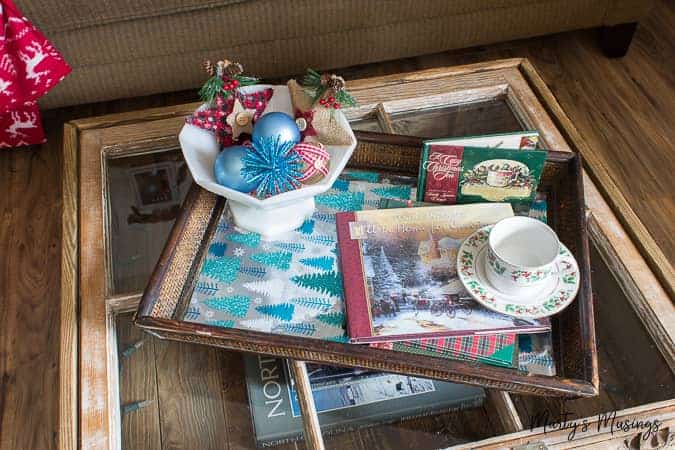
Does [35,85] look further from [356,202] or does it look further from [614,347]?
[614,347]

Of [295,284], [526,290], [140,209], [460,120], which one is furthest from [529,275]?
[140,209]

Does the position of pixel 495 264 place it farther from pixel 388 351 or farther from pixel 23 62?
pixel 23 62

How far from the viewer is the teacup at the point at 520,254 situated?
0.70m

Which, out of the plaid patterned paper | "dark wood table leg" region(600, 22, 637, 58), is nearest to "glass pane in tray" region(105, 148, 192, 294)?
the plaid patterned paper

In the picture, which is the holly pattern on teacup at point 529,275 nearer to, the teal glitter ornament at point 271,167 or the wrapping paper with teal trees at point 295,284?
the wrapping paper with teal trees at point 295,284

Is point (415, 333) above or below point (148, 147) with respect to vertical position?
below

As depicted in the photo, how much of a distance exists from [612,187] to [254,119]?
1.70ft

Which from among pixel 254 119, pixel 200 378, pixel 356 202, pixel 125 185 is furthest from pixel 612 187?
pixel 125 185

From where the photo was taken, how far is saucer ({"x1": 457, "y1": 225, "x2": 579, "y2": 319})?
2.35ft

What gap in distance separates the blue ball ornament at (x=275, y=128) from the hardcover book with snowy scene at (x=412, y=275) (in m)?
0.13

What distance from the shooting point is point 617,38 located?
1679 millimetres

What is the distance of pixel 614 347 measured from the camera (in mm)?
757

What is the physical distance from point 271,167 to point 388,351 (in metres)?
0.27

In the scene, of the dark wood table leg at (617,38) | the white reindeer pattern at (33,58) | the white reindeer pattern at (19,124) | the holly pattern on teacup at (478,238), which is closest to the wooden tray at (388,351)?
the holly pattern on teacup at (478,238)
